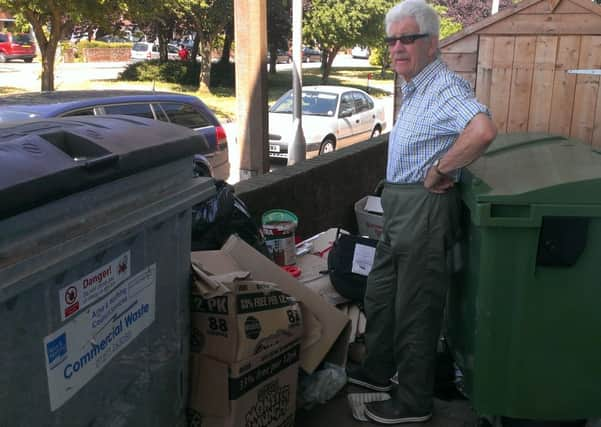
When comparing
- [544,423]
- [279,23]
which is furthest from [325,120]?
[279,23]

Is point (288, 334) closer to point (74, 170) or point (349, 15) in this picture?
point (74, 170)

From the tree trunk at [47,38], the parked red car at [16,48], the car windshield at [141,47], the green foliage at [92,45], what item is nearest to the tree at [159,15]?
the tree trunk at [47,38]

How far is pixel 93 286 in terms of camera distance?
1812mm

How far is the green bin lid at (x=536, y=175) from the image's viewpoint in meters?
2.41

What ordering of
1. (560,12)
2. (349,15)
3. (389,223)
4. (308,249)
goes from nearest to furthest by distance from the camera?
(389,223), (308,249), (560,12), (349,15)

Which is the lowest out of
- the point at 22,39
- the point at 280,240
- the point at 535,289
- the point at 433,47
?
the point at 280,240

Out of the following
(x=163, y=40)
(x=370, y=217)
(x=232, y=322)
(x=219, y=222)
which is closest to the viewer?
(x=232, y=322)

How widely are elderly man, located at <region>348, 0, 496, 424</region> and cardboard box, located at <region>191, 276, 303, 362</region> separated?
2.33 ft

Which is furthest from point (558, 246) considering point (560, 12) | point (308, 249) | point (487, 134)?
point (560, 12)

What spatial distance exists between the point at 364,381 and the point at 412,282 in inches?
30.0

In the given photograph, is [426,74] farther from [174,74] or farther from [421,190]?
[174,74]

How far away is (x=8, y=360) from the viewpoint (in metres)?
1.52

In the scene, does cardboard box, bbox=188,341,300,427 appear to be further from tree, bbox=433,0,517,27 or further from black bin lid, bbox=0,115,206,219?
tree, bbox=433,0,517,27

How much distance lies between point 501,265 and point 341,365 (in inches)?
42.3
